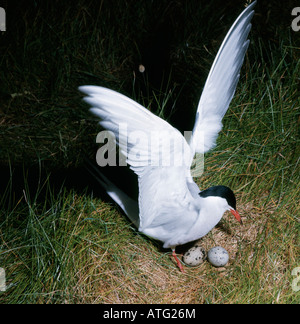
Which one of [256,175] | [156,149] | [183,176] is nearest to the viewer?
[156,149]

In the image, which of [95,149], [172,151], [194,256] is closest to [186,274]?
[194,256]

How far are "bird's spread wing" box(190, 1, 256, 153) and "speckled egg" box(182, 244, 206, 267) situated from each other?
21.3 inches

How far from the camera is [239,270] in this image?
1803 mm

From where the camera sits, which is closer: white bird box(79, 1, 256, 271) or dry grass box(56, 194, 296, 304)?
white bird box(79, 1, 256, 271)

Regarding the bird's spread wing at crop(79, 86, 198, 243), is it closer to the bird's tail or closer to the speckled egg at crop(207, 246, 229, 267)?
the bird's tail

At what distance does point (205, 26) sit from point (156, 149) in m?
1.58

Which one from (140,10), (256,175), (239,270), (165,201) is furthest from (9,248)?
(140,10)

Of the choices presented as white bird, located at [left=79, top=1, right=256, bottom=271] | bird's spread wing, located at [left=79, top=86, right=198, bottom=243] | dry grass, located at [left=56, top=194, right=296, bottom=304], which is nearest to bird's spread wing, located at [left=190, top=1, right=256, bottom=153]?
white bird, located at [left=79, top=1, right=256, bottom=271]

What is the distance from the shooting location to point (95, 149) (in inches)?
88.2

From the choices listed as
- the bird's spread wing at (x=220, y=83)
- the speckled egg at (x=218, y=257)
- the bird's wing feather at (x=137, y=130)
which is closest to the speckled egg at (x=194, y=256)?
the speckled egg at (x=218, y=257)

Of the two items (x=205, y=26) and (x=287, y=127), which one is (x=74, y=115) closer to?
(x=205, y=26)

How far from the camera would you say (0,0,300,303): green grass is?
1720 millimetres

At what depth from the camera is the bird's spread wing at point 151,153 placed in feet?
3.97

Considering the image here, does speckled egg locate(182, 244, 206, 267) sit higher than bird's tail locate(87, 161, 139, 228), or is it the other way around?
bird's tail locate(87, 161, 139, 228)
